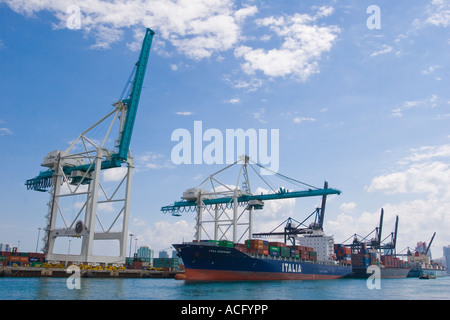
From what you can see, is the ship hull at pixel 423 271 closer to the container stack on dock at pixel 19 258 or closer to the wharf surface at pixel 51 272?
the wharf surface at pixel 51 272

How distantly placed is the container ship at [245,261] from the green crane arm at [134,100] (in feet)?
46.7

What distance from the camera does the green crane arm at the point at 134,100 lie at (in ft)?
154

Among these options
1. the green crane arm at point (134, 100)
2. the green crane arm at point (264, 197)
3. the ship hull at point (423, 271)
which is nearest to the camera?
the green crane arm at point (134, 100)

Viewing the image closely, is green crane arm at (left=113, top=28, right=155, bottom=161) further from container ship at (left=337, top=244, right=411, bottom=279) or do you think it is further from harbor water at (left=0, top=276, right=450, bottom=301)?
container ship at (left=337, top=244, right=411, bottom=279)

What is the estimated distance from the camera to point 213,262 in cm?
3888

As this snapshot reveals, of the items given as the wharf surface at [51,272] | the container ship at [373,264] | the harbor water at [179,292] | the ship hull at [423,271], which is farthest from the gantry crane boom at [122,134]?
the ship hull at [423,271]

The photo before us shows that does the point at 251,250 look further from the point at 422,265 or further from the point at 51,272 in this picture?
the point at 422,265

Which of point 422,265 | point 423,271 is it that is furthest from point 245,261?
point 422,265

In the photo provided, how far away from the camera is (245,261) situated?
40.5 metres

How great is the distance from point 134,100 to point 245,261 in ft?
81.0
